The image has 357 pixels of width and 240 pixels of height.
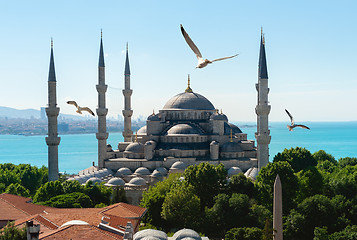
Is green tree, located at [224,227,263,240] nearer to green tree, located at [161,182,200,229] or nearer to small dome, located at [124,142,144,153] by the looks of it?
green tree, located at [161,182,200,229]

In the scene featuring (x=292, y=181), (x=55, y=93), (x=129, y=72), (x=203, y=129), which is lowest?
(x=292, y=181)

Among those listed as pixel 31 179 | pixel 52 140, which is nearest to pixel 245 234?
pixel 52 140

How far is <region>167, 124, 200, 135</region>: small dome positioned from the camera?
40.0m

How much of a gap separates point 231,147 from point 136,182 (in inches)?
373

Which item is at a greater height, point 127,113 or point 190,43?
point 190,43

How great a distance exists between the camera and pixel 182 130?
132 ft

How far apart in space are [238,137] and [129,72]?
13.3 meters

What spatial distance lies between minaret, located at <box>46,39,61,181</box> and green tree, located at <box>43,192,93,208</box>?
7986 mm

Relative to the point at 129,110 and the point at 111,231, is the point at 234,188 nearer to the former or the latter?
the point at 111,231

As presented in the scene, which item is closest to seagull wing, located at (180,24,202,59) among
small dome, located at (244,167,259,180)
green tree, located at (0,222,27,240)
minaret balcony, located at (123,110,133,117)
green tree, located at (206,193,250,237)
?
green tree, located at (0,222,27,240)

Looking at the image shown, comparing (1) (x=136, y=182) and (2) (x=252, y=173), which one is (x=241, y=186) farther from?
(1) (x=136, y=182)

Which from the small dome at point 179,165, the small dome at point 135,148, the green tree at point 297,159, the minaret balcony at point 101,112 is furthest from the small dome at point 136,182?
the green tree at point 297,159

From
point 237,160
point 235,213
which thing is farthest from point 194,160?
point 235,213

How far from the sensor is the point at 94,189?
29.6 meters
